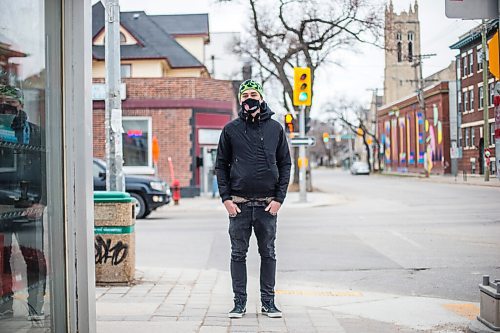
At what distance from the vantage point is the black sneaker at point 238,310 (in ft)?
17.4

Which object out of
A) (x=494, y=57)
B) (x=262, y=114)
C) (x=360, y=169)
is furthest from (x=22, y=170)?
(x=360, y=169)

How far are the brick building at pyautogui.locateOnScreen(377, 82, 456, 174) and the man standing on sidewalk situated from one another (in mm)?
1872

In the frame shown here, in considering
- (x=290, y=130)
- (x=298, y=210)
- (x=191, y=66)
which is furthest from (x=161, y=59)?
(x=298, y=210)

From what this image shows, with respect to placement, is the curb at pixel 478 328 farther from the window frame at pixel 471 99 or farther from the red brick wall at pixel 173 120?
the red brick wall at pixel 173 120

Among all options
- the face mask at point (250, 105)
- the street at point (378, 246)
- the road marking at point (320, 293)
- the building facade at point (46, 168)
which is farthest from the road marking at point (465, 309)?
the building facade at point (46, 168)

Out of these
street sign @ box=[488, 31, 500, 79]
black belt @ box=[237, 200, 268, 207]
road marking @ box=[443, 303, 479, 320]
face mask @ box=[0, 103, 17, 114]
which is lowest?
road marking @ box=[443, 303, 479, 320]

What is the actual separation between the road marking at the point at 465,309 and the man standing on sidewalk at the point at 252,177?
1.62 metres

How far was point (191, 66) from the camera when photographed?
3194cm

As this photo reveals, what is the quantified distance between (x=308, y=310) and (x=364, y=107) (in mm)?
68686

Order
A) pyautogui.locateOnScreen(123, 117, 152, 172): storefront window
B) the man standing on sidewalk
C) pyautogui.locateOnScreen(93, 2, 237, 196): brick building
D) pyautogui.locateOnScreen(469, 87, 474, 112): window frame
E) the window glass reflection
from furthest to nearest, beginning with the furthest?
pyautogui.locateOnScreen(93, 2, 237, 196): brick building, pyautogui.locateOnScreen(123, 117, 152, 172): storefront window, pyautogui.locateOnScreen(469, 87, 474, 112): window frame, the man standing on sidewalk, the window glass reflection

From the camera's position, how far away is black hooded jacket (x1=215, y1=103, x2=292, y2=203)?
5.14 m

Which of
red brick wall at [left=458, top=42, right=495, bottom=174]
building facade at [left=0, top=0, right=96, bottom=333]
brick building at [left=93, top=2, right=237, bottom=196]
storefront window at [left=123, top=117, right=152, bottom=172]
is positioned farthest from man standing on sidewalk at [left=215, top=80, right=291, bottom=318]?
brick building at [left=93, top=2, right=237, bottom=196]

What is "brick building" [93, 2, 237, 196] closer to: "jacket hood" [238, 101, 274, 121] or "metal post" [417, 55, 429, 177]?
"metal post" [417, 55, 429, 177]

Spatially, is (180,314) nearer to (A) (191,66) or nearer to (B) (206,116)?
(B) (206,116)
